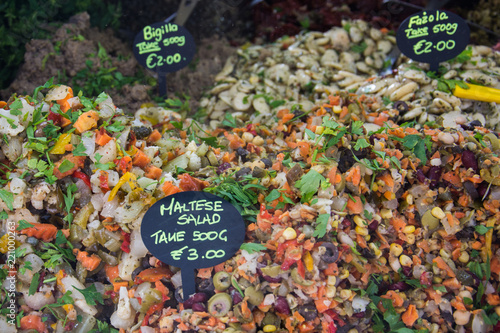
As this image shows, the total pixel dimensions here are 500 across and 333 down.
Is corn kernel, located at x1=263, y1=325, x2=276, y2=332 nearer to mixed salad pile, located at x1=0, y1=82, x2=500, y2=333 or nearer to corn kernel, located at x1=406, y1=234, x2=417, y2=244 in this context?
mixed salad pile, located at x1=0, y1=82, x2=500, y2=333

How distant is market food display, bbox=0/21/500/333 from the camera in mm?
1227

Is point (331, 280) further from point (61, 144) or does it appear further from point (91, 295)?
point (61, 144)

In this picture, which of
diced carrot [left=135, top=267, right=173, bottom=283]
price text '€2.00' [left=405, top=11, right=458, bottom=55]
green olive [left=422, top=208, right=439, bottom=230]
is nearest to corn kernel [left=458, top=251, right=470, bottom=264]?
green olive [left=422, top=208, right=439, bottom=230]

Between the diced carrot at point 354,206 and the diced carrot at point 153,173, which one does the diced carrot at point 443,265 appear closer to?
the diced carrot at point 354,206

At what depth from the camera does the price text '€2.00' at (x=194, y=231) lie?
1.23 metres

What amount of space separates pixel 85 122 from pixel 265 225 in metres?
0.74

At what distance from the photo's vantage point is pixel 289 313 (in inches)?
48.4

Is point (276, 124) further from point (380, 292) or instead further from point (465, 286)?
point (465, 286)

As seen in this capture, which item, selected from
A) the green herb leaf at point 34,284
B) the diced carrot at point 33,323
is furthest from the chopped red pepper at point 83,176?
the diced carrot at point 33,323

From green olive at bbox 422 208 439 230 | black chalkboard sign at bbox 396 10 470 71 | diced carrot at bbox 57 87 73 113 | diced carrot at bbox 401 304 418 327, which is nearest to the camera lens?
diced carrot at bbox 401 304 418 327

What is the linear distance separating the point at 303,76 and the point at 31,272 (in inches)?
63.5

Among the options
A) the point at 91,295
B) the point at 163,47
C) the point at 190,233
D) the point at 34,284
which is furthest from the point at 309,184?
the point at 163,47

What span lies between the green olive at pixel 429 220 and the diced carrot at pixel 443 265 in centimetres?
11

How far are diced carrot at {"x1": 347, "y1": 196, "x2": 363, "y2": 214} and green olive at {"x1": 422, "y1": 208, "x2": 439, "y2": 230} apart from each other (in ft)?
0.83
